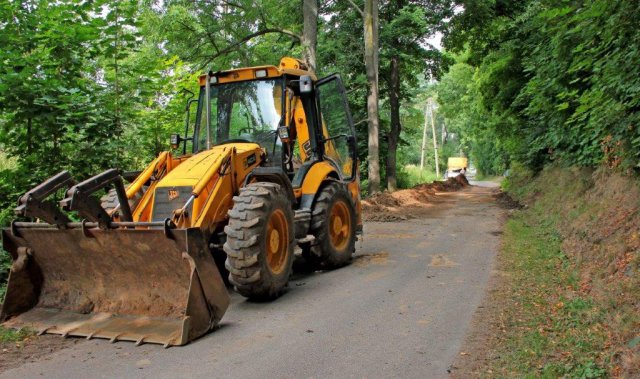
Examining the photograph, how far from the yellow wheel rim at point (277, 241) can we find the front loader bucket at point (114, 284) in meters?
1.13

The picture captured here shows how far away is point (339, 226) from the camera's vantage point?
850cm

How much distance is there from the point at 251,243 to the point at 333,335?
1.32 metres

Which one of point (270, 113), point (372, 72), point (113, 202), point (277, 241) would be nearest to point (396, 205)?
point (372, 72)

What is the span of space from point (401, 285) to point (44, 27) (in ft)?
20.4

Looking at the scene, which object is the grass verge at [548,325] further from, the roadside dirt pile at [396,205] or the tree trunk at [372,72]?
the tree trunk at [372,72]

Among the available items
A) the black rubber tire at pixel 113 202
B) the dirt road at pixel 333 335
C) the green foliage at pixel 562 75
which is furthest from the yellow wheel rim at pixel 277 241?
the green foliage at pixel 562 75

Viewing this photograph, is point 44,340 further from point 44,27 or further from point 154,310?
point 44,27

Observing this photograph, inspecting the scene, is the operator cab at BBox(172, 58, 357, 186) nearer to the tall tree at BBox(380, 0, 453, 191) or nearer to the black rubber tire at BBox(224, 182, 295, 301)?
the black rubber tire at BBox(224, 182, 295, 301)

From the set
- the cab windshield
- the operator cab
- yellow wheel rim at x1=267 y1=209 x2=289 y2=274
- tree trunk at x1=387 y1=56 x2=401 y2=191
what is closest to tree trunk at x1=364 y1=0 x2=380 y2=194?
tree trunk at x1=387 y1=56 x2=401 y2=191

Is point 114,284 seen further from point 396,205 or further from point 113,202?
point 396,205

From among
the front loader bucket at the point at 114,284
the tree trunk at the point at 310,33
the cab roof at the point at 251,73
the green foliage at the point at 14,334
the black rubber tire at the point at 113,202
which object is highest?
the tree trunk at the point at 310,33

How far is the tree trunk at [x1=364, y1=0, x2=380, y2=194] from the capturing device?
63.1 ft

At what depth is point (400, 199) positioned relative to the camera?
19703 mm

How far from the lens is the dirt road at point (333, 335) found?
4.27 metres
